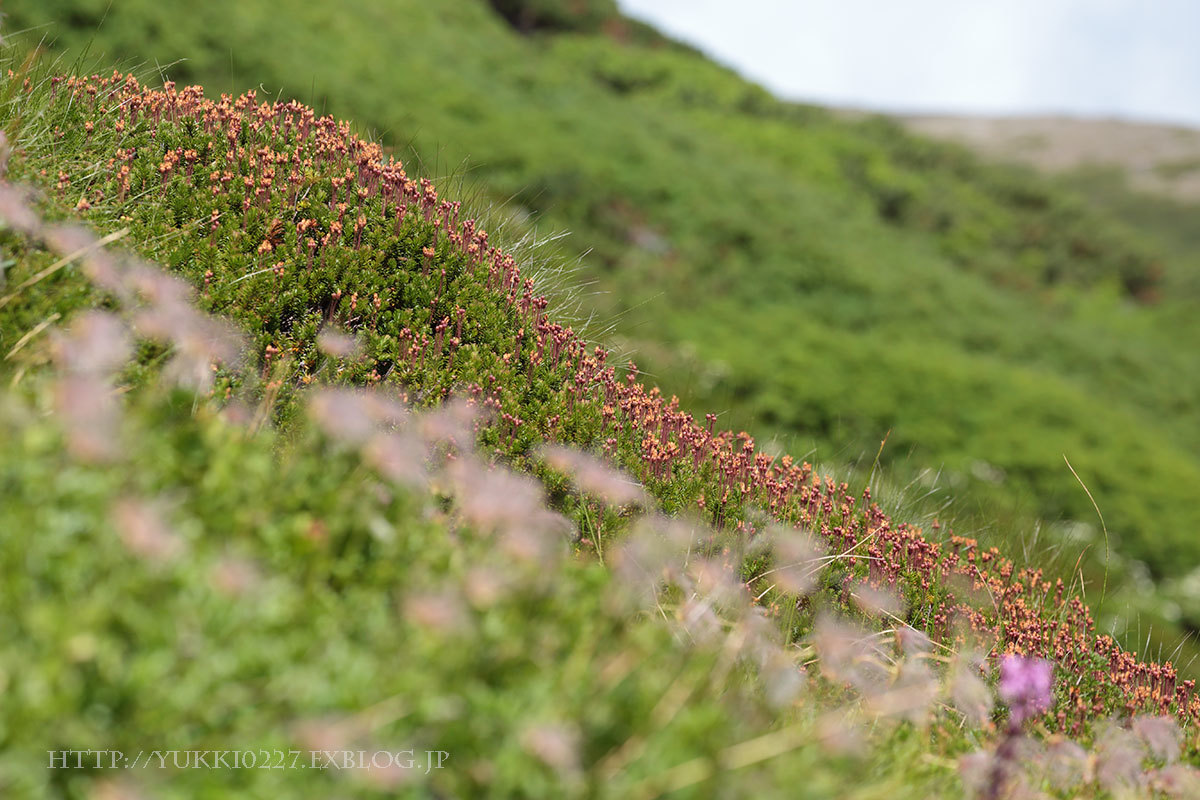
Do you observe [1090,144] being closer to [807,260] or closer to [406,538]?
[807,260]

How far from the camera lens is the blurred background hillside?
9555 millimetres

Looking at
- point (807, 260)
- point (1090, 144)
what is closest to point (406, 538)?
point (807, 260)

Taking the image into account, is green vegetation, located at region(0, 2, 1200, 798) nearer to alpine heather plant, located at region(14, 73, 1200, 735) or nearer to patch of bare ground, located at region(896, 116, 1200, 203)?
alpine heather plant, located at region(14, 73, 1200, 735)

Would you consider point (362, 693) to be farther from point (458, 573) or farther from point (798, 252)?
point (798, 252)

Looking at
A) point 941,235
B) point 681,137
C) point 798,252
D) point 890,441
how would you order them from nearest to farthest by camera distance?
point 890,441 → point 798,252 → point 681,137 → point 941,235

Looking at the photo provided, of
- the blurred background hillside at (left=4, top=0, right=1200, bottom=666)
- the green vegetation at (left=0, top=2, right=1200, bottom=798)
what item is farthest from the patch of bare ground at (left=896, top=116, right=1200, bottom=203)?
the green vegetation at (left=0, top=2, right=1200, bottom=798)

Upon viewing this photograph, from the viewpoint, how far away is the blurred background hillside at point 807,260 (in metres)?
9.55

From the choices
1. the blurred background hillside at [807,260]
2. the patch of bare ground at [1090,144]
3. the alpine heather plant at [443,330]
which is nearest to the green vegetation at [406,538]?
the alpine heather plant at [443,330]

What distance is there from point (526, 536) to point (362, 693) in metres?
0.46

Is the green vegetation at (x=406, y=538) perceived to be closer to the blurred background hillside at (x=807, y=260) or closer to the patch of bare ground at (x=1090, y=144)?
the blurred background hillside at (x=807, y=260)

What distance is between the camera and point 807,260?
16688 millimetres

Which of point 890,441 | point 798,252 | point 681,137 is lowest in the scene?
point 890,441

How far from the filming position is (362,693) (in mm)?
1618

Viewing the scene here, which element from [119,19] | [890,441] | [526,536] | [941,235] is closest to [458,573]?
[526,536]
